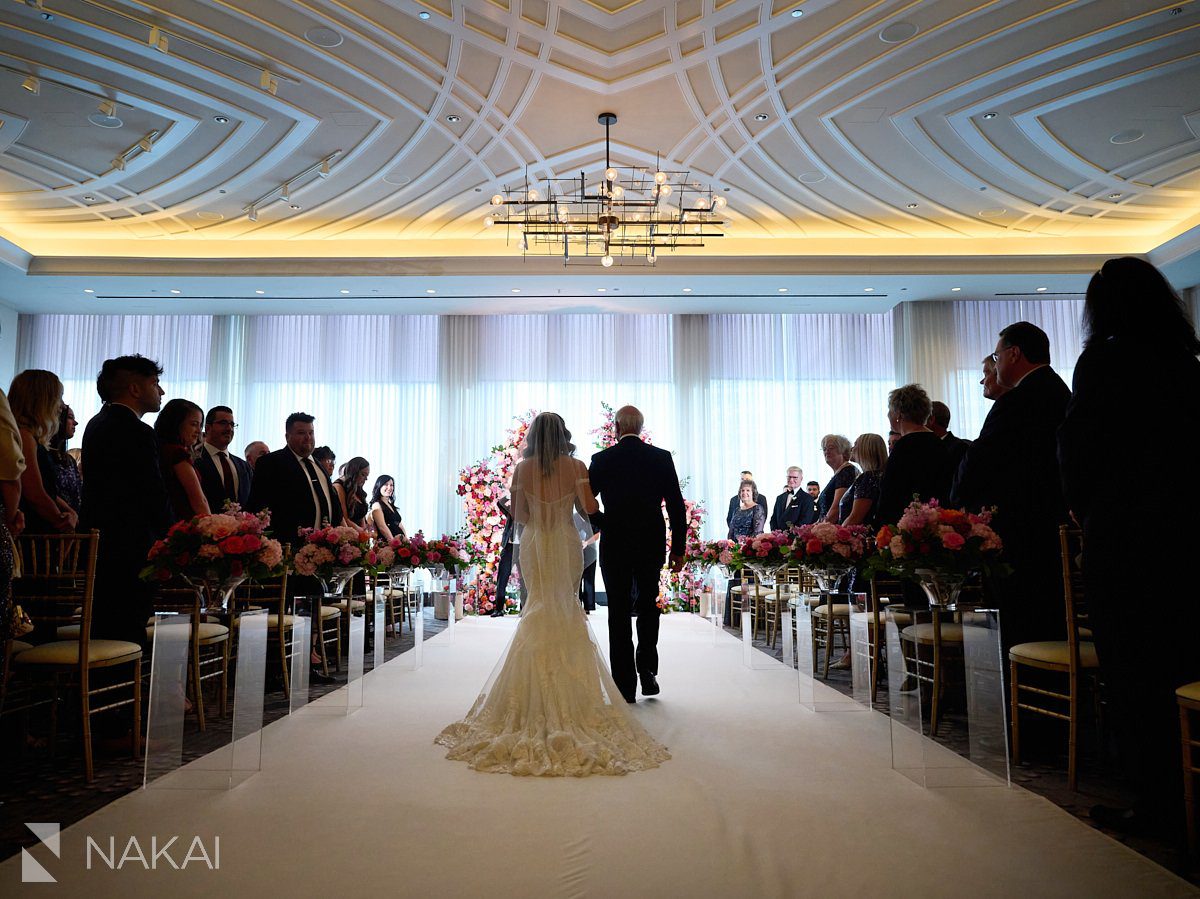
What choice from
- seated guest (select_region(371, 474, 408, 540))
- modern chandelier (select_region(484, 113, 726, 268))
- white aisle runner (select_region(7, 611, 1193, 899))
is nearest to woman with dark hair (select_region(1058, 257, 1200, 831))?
white aisle runner (select_region(7, 611, 1193, 899))

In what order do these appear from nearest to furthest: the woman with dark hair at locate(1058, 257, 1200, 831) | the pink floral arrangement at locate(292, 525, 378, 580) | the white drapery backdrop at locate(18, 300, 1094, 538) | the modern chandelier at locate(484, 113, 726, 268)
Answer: the woman with dark hair at locate(1058, 257, 1200, 831), the pink floral arrangement at locate(292, 525, 378, 580), the modern chandelier at locate(484, 113, 726, 268), the white drapery backdrop at locate(18, 300, 1094, 538)

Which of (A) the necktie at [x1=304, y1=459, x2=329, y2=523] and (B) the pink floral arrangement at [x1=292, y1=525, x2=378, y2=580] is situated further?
(A) the necktie at [x1=304, y1=459, x2=329, y2=523]

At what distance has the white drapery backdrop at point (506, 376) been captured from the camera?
13.5 metres

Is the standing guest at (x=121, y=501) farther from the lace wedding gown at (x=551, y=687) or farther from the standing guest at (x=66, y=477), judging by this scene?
the lace wedding gown at (x=551, y=687)

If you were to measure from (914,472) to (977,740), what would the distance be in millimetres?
2097

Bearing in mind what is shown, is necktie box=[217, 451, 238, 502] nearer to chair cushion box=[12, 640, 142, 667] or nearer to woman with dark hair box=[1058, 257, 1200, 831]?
chair cushion box=[12, 640, 142, 667]

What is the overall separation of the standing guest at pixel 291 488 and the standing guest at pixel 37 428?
72.0 inches

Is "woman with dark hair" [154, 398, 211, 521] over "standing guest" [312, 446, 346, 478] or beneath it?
beneath

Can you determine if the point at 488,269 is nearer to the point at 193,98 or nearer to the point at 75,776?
the point at 193,98

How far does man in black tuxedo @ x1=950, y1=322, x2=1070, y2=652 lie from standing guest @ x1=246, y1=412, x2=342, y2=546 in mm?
4456

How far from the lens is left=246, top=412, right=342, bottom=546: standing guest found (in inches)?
239

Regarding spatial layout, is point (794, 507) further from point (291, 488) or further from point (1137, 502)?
point (1137, 502)

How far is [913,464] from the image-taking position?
17.0 feet

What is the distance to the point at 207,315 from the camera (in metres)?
13.8
